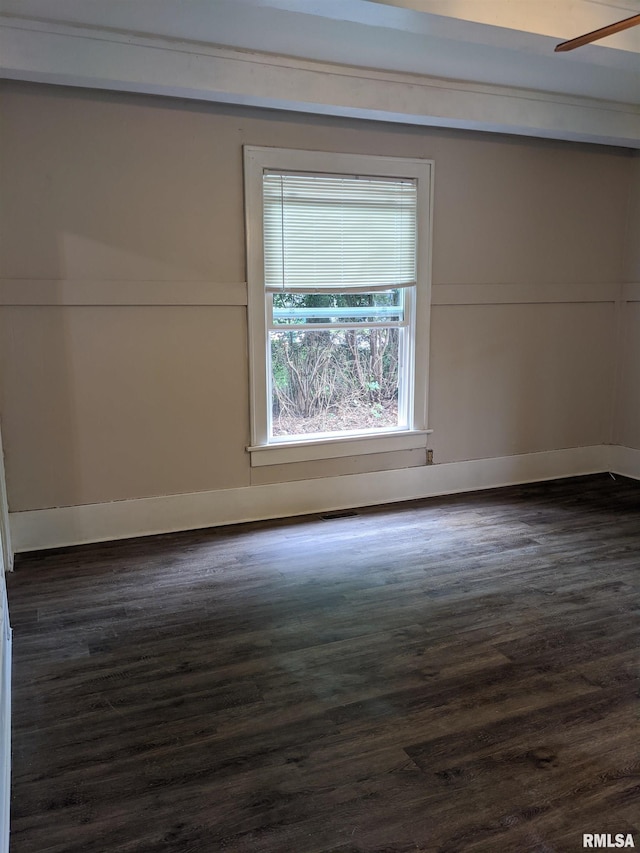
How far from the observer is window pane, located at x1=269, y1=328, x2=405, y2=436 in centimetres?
450

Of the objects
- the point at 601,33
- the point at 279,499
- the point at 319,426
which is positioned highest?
the point at 601,33

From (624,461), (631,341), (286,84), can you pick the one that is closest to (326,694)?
(286,84)

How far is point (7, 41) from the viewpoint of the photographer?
3.21 metres

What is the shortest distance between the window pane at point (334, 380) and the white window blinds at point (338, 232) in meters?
0.35

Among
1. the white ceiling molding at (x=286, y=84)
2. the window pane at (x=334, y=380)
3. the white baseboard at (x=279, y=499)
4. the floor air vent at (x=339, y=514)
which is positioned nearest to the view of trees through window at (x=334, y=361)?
the window pane at (x=334, y=380)

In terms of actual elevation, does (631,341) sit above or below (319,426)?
above

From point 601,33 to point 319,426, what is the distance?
2799 millimetres

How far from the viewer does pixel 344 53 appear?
3641mm

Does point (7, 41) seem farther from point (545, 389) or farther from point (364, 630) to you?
point (545, 389)

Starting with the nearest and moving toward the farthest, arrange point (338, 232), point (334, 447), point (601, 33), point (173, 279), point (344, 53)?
point (601, 33) → point (344, 53) → point (173, 279) → point (338, 232) → point (334, 447)

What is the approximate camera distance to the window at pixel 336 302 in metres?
4.26

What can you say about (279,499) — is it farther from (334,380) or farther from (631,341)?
(631,341)

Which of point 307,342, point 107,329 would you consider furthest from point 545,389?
point 107,329

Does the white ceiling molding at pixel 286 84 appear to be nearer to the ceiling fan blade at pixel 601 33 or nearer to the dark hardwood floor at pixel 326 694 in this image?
the ceiling fan blade at pixel 601 33
